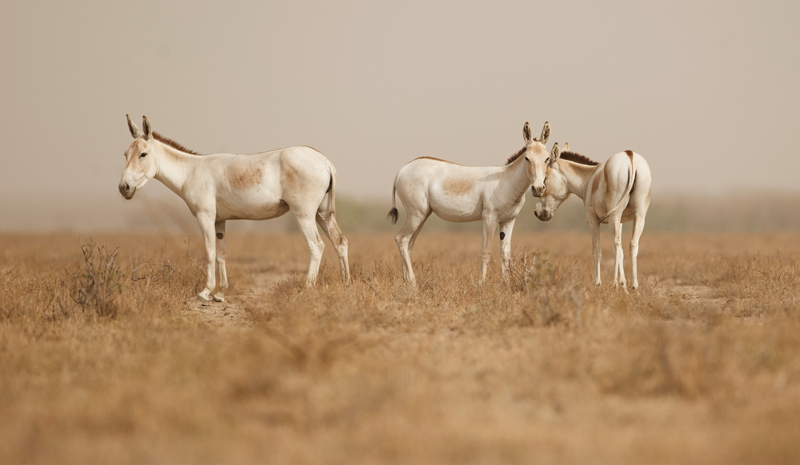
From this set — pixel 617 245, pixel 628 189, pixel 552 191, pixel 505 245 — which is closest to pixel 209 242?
pixel 505 245

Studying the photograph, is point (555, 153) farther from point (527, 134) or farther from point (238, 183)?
point (238, 183)

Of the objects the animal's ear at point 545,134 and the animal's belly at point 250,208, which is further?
the animal's belly at point 250,208

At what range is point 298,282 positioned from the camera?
27.4 ft

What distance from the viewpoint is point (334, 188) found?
8.73 m

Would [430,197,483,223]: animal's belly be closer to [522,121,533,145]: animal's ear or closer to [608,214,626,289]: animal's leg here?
[522,121,533,145]: animal's ear

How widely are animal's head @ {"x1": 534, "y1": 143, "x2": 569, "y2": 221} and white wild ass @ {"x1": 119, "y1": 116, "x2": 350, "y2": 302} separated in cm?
339

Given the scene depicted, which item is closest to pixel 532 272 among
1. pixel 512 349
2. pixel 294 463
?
pixel 512 349

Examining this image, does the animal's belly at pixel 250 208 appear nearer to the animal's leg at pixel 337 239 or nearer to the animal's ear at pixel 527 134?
the animal's leg at pixel 337 239

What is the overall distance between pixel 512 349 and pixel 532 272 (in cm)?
240

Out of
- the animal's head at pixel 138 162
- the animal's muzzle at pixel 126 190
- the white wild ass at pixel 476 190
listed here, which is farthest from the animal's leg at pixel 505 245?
the animal's muzzle at pixel 126 190

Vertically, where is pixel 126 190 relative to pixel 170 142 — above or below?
below

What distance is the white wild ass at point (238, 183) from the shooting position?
833cm

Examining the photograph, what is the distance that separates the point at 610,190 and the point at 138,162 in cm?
707

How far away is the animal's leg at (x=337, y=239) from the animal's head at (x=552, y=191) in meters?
3.27
